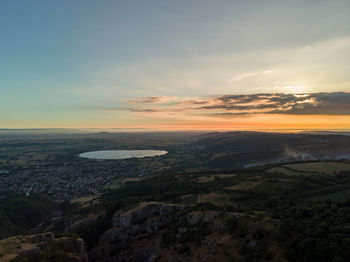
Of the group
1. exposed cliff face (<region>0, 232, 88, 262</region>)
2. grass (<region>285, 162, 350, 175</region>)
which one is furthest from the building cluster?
grass (<region>285, 162, 350, 175</region>)

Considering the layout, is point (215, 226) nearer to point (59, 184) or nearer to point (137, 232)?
point (137, 232)

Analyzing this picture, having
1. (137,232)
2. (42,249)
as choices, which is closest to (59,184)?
(137,232)

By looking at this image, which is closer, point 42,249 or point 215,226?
point 42,249

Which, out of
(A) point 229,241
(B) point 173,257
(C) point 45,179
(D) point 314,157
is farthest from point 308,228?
(C) point 45,179

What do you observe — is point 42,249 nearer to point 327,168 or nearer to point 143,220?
point 143,220

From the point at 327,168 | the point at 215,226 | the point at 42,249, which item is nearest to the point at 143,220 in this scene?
the point at 215,226

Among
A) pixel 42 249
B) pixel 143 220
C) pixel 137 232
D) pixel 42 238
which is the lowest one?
pixel 137 232

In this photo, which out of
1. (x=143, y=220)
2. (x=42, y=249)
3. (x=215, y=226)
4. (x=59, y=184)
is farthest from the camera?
(x=59, y=184)

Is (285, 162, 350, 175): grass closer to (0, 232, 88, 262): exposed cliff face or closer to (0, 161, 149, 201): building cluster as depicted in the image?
(0, 232, 88, 262): exposed cliff face

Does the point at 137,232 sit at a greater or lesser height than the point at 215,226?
lesser

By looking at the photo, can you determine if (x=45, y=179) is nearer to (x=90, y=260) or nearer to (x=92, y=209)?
(x=92, y=209)

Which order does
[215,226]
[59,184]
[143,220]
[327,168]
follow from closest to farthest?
[215,226] < [143,220] < [327,168] < [59,184]
